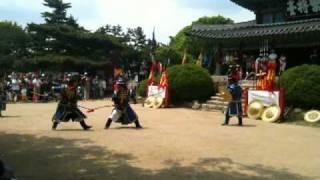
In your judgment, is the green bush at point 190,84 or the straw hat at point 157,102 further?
the straw hat at point 157,102

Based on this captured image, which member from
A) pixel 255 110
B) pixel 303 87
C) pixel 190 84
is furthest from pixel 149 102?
pixel 303 87

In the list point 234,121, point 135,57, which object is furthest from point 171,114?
point 135,57

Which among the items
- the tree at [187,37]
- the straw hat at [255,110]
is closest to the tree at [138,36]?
the tree at [187,37]

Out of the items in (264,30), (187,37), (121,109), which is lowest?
(121,109)

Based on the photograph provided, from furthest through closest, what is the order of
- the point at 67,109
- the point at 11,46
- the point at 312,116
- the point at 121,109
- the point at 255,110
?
the point at 11,46 → the point at 255,110 → the point at 312,116 → the point at 121,109 → the point at 67,109

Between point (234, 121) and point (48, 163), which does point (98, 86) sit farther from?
point (48, 163)

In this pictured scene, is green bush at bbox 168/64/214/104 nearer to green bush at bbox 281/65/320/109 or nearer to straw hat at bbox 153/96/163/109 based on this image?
straw hat at bbox 153/96/163/109

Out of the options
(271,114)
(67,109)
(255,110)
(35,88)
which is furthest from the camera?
(35,88)

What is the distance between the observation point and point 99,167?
9977mm

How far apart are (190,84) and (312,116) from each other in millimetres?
7453

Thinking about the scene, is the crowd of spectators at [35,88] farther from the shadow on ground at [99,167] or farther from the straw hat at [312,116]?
the shadow on ground at [99,167]

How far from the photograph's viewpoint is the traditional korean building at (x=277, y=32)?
87.0ft

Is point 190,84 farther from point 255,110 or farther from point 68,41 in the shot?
point 68,41

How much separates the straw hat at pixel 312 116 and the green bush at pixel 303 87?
601 mm
